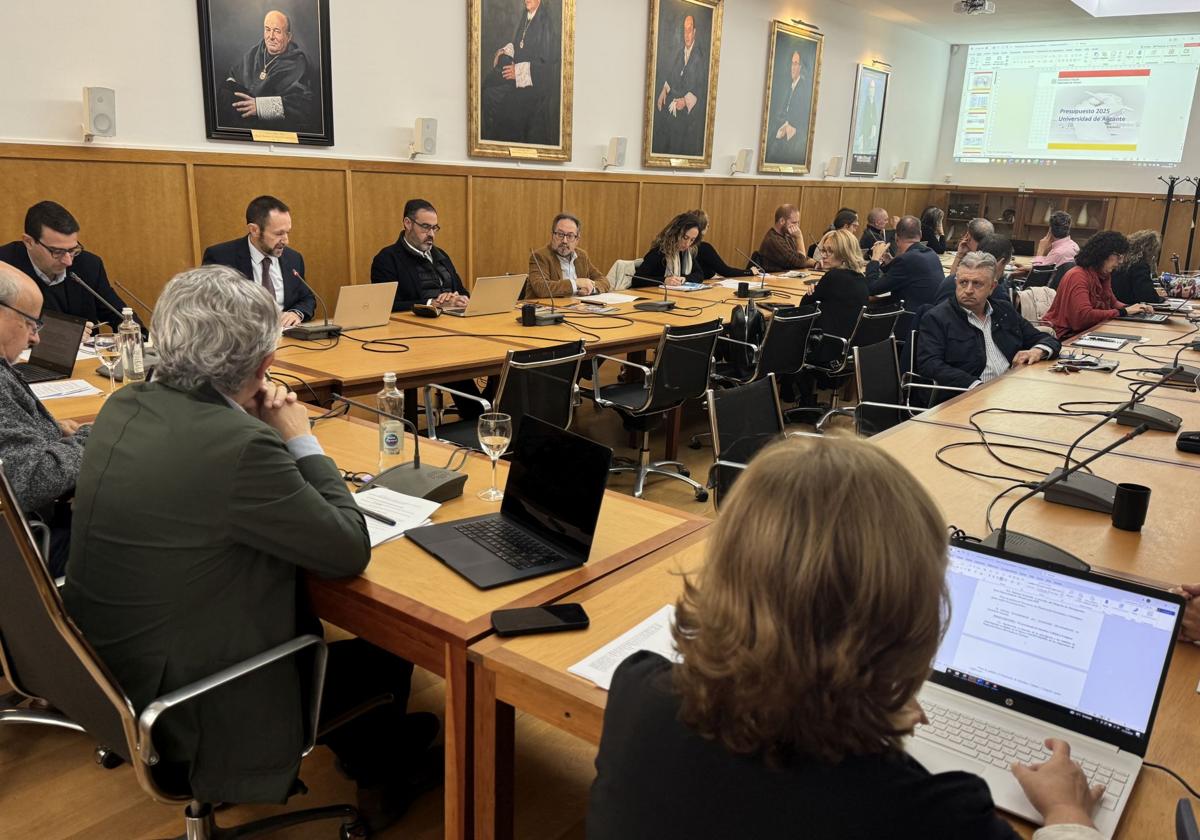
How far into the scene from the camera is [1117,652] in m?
1.22

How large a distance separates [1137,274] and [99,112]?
7137 millimetres

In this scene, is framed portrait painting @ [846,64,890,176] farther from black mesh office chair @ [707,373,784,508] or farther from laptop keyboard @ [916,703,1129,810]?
laptop keyboard @ [916,703,1129,810]

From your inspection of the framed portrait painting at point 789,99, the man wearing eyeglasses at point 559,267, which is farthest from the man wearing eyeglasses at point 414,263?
the framed portrait painting at point 789,99

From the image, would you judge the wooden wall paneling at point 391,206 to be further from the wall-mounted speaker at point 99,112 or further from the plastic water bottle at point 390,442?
the plastic water bottle at point 390,442

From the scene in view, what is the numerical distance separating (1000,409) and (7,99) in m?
4.78

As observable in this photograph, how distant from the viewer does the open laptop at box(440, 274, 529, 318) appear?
465 cm

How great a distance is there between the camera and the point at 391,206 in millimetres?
6090

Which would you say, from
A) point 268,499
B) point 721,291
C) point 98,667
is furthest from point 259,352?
point 721,291

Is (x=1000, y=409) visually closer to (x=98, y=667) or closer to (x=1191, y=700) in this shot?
(x=1191, y=700)

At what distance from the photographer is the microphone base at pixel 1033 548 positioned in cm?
179

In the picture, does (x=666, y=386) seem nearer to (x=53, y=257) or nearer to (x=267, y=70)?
(x=53, y=257)

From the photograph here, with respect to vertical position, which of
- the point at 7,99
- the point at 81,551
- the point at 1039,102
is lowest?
the point at 81,551

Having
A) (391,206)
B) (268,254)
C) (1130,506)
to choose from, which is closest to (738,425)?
(1130,506)

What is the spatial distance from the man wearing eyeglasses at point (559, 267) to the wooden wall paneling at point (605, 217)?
164cm
